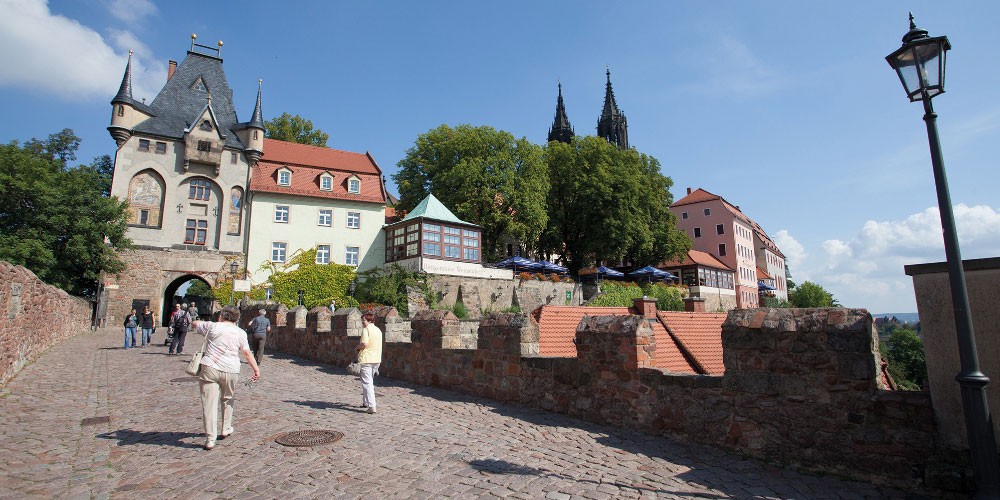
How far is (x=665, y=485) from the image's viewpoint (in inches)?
187

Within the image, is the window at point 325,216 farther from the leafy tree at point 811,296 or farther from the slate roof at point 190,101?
the leafy tree at point 811,296

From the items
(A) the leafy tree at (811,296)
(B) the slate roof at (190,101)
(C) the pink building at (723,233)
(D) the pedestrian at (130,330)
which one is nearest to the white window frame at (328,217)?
(B) the slate roof at (190,101)

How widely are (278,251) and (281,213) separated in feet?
9.02

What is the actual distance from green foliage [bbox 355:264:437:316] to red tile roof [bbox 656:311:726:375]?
21.2 m

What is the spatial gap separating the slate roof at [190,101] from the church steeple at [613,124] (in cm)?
5740

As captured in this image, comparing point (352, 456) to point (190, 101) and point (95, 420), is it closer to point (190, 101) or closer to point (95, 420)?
point (95, 420)

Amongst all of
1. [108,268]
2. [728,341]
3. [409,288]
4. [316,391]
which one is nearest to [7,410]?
[316,391]

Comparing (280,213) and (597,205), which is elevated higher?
(597,205)

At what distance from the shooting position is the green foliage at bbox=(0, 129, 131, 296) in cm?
2900

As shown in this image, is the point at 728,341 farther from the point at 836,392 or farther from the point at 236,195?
the point at 236,195

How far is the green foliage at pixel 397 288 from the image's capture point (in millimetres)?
32287

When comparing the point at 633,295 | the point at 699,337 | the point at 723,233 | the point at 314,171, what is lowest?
the point at 699,337

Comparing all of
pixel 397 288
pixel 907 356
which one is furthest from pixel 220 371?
pixel 907 356

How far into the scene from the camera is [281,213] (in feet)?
123
